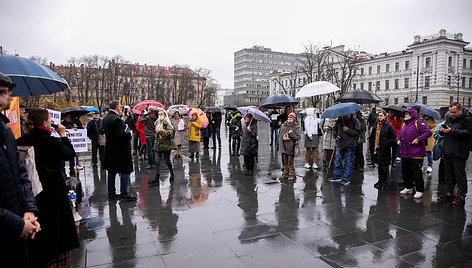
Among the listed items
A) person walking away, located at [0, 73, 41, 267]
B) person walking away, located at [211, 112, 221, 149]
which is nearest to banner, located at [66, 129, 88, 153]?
person walking away, located at [0, 73, 41, 267]

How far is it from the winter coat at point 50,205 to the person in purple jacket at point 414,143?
21.0 ft

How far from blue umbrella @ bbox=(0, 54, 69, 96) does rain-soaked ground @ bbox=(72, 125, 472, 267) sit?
7.56 feet

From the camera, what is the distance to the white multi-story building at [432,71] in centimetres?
5894

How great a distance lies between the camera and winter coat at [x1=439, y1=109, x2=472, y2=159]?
5863mm

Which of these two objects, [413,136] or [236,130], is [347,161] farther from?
[236,130]

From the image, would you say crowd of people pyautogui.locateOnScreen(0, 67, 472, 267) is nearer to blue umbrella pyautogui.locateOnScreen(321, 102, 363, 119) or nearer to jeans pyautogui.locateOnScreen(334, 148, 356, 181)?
jeans pyautogui.locateOnScreen(334, 148, 356, 181)

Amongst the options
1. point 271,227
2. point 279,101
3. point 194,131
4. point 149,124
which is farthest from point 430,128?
point 149,124

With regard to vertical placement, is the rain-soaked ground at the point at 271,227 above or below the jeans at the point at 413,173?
below

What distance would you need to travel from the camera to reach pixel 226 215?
568 cm

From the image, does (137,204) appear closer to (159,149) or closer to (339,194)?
(159,149)

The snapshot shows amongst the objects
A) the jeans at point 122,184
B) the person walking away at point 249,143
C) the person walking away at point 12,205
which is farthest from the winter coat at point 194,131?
the person walking away at point 12,205

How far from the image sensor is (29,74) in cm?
388

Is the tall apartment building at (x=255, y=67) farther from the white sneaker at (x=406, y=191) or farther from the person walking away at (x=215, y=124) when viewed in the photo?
the white sneaker at (x=406, y=191)

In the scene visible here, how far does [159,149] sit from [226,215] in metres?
3.11
